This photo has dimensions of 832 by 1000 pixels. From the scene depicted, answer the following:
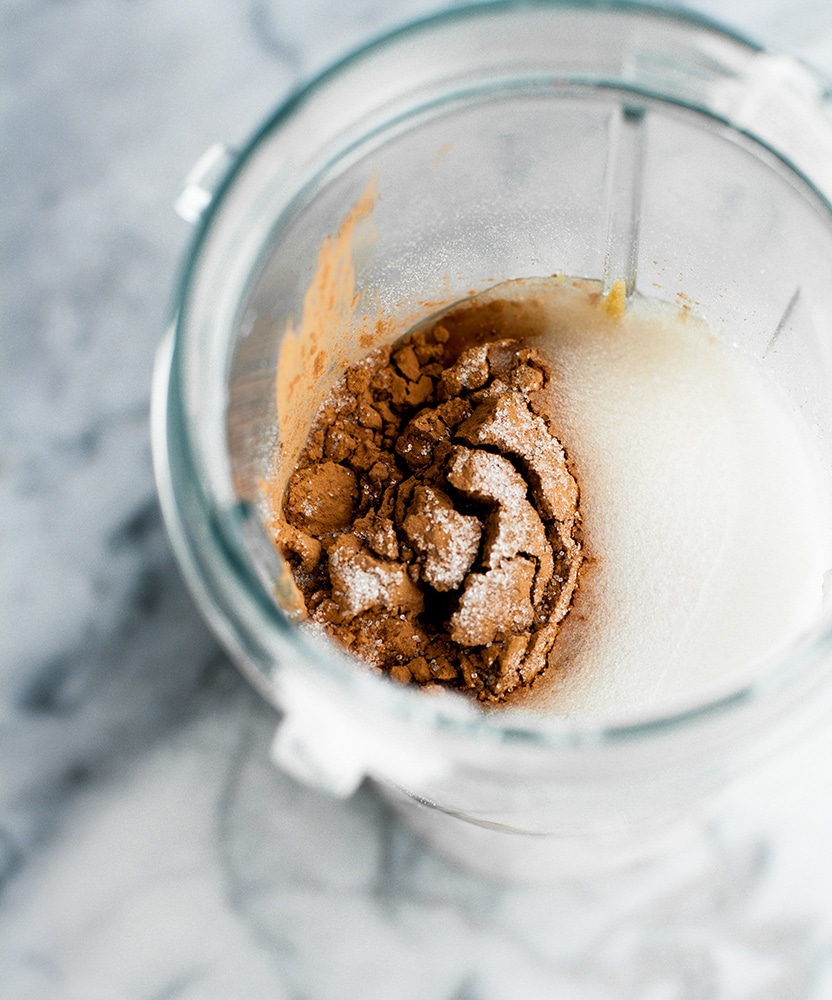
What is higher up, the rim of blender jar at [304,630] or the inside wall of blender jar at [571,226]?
the inside wall of blender jar at [571,226]

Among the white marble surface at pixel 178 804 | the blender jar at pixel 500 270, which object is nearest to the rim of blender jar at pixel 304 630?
the blender jar at pixel 500 270

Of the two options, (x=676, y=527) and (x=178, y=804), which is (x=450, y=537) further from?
(x=178, y=804)

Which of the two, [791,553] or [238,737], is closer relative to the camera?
[791,553]

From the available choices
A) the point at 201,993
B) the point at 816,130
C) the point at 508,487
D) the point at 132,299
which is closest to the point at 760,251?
the point at 816,130

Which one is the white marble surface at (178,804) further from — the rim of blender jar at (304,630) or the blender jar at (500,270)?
the rim of blender jar at (304,630)

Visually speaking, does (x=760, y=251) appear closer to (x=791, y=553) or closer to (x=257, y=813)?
(x=791, y=553)

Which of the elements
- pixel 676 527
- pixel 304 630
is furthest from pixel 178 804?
pixel 676 527
